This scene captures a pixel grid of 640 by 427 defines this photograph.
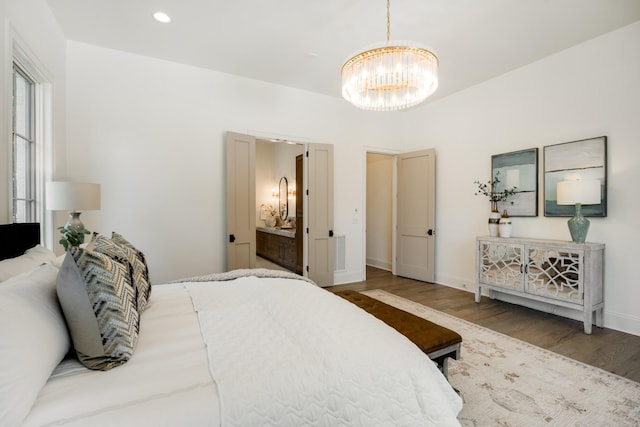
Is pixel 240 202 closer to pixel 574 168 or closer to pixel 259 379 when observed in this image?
pixel 259 379

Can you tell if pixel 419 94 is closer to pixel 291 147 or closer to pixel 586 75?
pixel 586 75

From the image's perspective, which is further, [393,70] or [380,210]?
[380,210]

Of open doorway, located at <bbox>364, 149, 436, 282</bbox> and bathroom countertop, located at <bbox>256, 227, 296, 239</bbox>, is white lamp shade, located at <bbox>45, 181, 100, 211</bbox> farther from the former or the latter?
open doorway, located at <bbox>364, 149, 436, 282</bbox>

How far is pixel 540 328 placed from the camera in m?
3.07

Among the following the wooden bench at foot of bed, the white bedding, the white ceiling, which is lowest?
the wooden bench at foot of bed

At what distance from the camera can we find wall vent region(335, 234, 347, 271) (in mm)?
4871

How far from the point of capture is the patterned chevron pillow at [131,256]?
4.86 feet

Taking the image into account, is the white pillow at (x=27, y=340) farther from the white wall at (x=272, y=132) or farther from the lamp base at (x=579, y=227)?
the lamp base at (x=579, y=227)

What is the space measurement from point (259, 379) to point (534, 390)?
81.8 inches

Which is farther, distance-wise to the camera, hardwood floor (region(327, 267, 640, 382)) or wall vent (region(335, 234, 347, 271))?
wall vent (region(335, 234, 347, 271))

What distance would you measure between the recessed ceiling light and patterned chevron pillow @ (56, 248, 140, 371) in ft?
8.88

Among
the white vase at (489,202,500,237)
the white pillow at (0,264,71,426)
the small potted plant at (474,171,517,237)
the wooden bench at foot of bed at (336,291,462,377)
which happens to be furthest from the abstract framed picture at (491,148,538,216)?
the white pillow at (0,264,71,426)

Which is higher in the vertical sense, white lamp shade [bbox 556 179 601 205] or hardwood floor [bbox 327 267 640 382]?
white lamp shade [bbox 556 179 601 205]

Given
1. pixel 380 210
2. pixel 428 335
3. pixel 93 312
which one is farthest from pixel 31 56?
pixel 380 210
